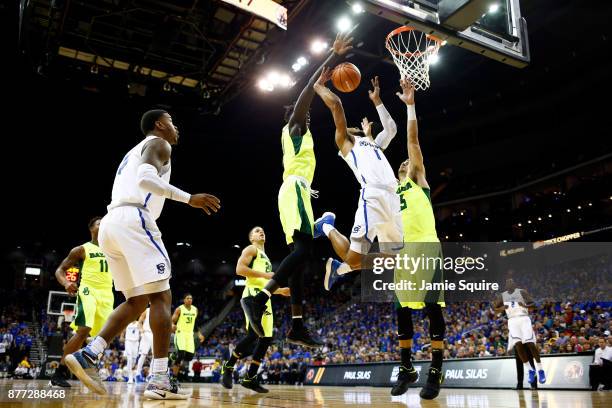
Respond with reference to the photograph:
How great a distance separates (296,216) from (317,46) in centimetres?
957

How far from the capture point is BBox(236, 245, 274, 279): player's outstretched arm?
20.0 ft

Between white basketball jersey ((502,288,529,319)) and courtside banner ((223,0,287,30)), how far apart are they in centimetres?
665

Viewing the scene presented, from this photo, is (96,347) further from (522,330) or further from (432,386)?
(522,330)

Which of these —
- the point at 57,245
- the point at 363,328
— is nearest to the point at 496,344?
the point at 363,328

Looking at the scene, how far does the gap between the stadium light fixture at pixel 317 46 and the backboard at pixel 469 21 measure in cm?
793

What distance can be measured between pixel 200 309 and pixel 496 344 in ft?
64.6

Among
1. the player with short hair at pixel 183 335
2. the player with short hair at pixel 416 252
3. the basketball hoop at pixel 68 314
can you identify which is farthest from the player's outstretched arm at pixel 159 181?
the basketball hoop at pixel 68 314

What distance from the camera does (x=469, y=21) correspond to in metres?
5.14

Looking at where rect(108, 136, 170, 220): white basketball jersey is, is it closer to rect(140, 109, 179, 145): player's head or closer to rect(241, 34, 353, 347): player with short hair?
rect(140, 109, 179, 145): player's head

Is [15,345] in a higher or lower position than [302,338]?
lower

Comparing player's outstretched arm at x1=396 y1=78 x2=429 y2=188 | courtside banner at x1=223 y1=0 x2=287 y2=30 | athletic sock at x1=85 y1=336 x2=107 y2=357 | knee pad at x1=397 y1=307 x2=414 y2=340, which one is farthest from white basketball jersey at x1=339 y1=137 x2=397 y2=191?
courtside banner at x1=223 y1=0 x2=287 y2=30

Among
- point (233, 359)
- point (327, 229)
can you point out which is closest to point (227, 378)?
point (233, 359)

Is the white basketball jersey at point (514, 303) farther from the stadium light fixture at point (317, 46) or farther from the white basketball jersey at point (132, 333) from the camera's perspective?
the white basketball jersey at point (132, 333)

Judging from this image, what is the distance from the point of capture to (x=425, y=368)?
445 inches
